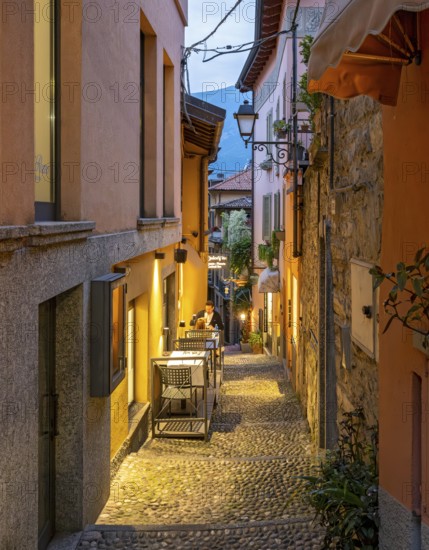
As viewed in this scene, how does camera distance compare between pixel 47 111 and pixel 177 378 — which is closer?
pixel 47 111

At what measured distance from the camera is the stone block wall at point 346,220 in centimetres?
527

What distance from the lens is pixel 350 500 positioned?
4.42m

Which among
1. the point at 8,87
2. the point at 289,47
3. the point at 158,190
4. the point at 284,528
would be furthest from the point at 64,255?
the point at 289,47

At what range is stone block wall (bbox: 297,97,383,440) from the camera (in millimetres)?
5273

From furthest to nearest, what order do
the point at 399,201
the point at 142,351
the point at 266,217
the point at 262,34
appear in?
the point at 266,217 → the point at 262,34 → the point at 142,351 → the point at 399,201

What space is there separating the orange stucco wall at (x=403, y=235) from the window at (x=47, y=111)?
251 cm

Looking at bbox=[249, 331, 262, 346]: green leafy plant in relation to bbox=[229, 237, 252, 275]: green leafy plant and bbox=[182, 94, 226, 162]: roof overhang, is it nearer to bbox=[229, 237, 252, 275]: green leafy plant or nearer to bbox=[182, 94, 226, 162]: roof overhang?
bbox=[229, 237, 252, 275]: green leafy plant

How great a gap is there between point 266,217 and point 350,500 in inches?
714

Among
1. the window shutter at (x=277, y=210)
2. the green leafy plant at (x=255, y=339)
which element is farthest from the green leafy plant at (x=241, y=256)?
the window shutter at (x=277, y=210)

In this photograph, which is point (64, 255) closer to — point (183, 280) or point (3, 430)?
point (3, 430)

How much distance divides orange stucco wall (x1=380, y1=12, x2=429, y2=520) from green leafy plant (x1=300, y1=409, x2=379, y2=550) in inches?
11.3

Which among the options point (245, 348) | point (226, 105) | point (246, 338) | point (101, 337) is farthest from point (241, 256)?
point (101, 337)

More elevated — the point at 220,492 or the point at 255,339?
the point at 220,492

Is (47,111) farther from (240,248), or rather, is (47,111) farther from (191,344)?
(240,248)
